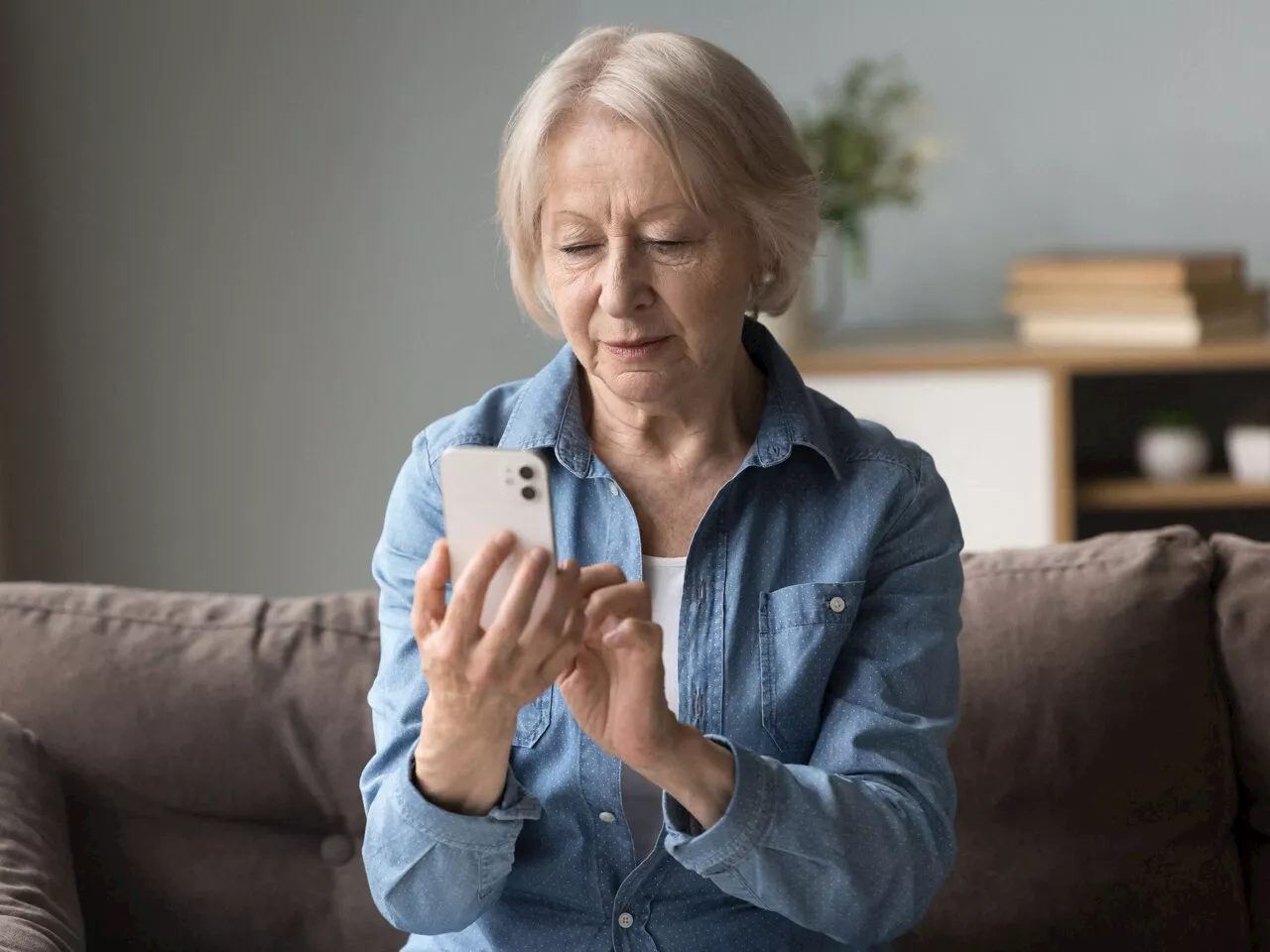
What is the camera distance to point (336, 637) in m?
1.70

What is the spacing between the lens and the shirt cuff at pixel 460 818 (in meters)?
1.26

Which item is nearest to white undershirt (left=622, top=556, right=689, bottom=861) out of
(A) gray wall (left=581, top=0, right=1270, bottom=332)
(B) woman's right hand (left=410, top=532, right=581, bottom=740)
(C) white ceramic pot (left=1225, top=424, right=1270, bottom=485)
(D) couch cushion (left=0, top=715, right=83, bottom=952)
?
(B) woman's right hand (left=410, top=532, right=581, bottom=740)

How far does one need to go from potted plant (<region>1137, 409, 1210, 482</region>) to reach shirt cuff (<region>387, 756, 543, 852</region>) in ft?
6.06

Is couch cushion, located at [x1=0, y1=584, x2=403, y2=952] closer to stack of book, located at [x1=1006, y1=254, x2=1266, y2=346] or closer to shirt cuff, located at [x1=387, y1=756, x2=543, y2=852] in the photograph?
shirt cuff, located at [x1=387, y1=756, x2=543, y2=852]

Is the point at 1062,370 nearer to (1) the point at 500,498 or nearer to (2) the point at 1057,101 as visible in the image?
(2) the point at 1057,101

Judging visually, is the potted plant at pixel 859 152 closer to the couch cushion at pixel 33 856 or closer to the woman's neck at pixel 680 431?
the woman's neck at pixel 680 431

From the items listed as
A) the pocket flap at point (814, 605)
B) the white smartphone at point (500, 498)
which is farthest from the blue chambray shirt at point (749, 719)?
the white smartphone at point (500, 498)

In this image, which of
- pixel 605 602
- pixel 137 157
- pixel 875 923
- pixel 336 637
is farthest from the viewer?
pixel 137 157

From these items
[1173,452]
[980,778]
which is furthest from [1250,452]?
[980,778]

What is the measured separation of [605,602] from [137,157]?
2190 mm

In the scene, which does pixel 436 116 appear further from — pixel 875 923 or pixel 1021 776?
pixel 875 923

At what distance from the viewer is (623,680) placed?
1.20m

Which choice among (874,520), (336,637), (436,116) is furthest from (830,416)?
(436,116)

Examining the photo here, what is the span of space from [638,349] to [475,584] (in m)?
0.31
